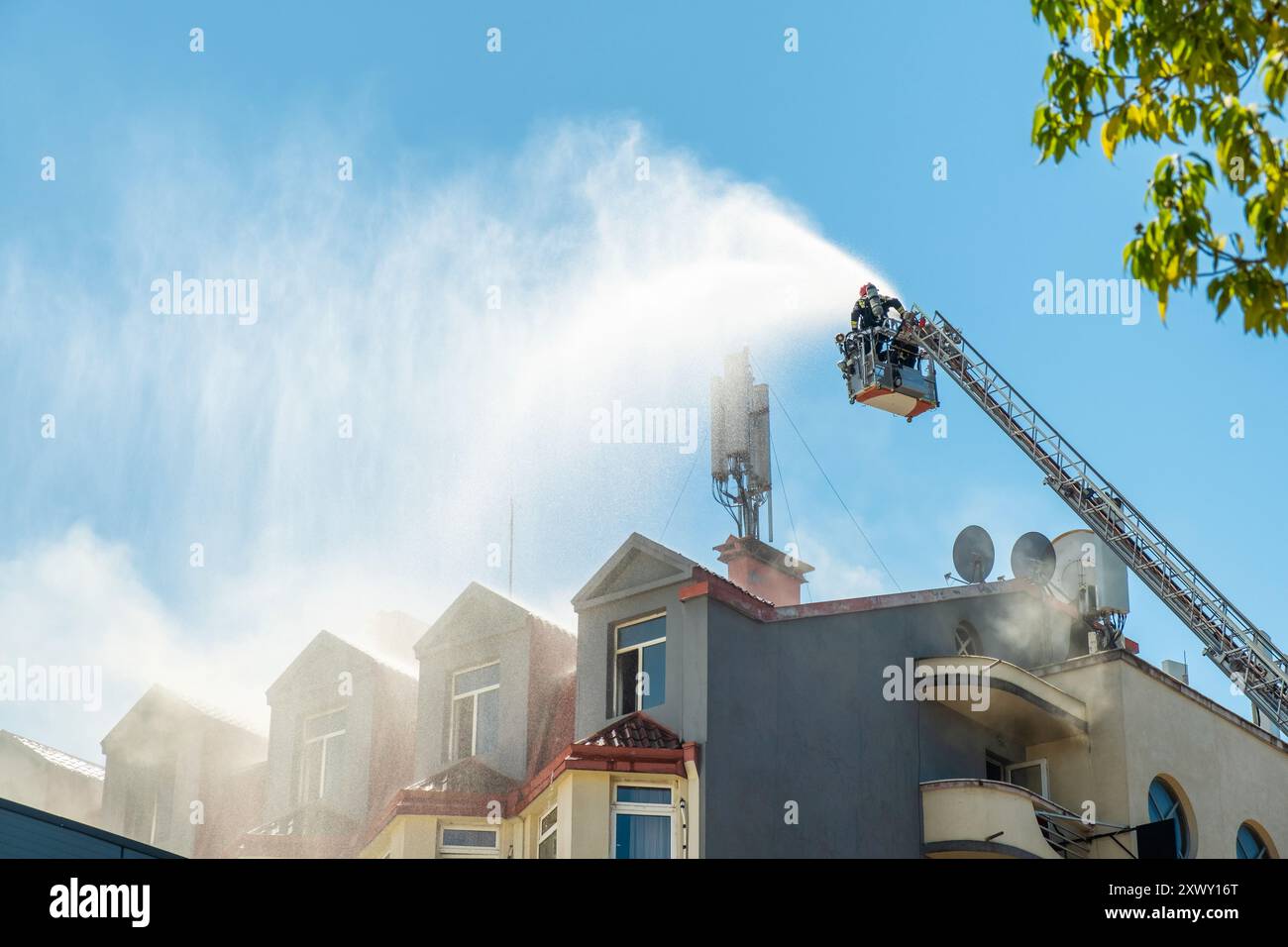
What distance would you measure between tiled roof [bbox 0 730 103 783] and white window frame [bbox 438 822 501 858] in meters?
18.0

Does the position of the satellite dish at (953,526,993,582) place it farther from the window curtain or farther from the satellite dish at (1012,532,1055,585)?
the window curtain

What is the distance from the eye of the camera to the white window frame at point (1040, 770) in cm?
3197

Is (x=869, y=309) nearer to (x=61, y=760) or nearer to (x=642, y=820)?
(x=642, y=820)

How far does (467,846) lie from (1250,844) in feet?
57.0

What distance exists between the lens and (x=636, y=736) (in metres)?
25.9

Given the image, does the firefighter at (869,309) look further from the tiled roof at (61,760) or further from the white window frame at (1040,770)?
the tiled roof at (61,760)

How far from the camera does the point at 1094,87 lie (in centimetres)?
1227

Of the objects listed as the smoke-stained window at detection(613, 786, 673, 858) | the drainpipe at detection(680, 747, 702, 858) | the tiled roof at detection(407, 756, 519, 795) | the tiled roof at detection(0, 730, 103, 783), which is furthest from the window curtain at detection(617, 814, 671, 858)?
the tiled roof at detection(0, 730, 103, 783)

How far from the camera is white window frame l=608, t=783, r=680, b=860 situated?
25478mm

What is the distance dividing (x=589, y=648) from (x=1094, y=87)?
57.8 ft

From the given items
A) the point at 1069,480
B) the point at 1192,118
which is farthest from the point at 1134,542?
the point at 1192,118
